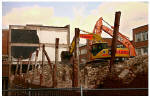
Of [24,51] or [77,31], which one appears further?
[24,51]

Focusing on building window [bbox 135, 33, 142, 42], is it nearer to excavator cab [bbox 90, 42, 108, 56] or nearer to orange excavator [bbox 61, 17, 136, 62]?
orange excavator [bbox 61, 17, 136, 62]

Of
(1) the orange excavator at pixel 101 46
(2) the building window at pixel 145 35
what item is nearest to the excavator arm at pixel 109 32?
(1) the orange excavator at pixel 101 46

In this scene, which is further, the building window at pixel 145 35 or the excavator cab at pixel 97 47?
the building window at pixel 145 35

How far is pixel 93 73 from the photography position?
47.9 feet

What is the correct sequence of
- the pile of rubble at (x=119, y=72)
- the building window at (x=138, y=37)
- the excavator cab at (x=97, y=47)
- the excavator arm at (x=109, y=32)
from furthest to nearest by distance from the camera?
the building window at (x=138, y=37), the excavator arm at (x=109, y=32), the excavator cab at (x=97, y=47), the pile of rubble at (x=119, y=72)

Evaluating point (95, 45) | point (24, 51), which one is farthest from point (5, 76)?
point (95, 45)

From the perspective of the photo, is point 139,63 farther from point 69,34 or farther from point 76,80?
point 69,34

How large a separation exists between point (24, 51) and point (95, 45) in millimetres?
20076

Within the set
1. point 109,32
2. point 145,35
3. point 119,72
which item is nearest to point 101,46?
point 109,32

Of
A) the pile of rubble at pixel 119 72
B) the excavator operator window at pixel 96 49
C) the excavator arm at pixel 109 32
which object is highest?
the excavator arm at pixel 109 32

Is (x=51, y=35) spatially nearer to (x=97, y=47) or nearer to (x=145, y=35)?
(x=145, y=35)

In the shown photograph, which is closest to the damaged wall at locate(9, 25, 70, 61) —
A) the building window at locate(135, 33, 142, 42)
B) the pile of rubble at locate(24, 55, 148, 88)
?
the building window at locate(135, 33, 142, 42)

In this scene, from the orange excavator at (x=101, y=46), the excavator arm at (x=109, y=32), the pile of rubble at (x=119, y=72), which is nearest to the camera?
the pile of rubble at (x=119, y=72)

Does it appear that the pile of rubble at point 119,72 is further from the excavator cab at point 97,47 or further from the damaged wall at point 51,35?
the damaged wall at point 51,35
